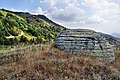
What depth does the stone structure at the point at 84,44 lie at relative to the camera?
1513 cm

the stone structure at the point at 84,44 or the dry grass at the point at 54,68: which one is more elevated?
the stone structure at the point at 84,44

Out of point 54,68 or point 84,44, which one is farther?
point 84,44

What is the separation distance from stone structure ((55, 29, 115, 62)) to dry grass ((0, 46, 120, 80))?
877mm

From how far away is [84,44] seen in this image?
601 inches

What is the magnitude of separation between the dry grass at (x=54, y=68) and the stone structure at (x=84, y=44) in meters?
0.88

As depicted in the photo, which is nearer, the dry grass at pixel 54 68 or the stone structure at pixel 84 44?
the dry grass at pixel 54 68

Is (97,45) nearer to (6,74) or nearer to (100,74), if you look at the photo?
(100,74)

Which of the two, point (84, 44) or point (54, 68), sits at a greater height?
point (84, 44)

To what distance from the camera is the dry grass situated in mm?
11258

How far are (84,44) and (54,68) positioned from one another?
3.75 m

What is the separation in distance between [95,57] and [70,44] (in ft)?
4.57

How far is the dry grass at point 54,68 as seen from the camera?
1126 cm

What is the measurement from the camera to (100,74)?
1236 cm

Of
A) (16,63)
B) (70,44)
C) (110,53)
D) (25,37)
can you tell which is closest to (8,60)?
(16,63)
